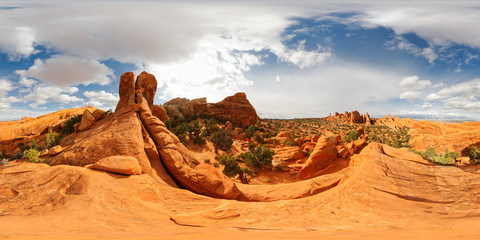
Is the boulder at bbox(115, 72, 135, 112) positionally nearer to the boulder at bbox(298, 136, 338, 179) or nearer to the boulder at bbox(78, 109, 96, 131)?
the boulder at bbox(78, 109, 96, 131)

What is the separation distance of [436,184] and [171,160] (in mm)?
16277

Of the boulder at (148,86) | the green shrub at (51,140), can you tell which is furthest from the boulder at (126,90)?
the green shrub at (51,140)

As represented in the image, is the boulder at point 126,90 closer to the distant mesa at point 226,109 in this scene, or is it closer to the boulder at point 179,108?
the boulder at point 179,108

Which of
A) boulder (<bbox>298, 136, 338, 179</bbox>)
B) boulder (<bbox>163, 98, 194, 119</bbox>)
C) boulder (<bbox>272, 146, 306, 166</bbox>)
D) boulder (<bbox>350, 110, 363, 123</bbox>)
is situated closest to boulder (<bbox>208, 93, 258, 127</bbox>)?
boulder (<bbox>163, 98, 194, 119</bbox>)

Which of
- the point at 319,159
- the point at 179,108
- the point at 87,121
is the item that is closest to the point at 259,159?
the point at 319,159

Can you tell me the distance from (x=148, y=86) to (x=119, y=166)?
64.8 feet

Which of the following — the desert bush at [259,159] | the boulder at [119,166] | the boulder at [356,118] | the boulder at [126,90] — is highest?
the boulder at [356,118]

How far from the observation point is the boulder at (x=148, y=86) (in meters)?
27.3

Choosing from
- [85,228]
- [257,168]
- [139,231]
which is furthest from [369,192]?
[257,168]

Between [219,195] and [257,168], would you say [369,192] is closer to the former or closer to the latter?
[219,195]

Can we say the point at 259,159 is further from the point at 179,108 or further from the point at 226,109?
the point at 179,108

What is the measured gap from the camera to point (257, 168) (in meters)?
33.3

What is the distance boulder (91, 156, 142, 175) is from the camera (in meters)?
10.9

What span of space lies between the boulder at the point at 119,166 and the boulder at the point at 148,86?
17.6 metres
